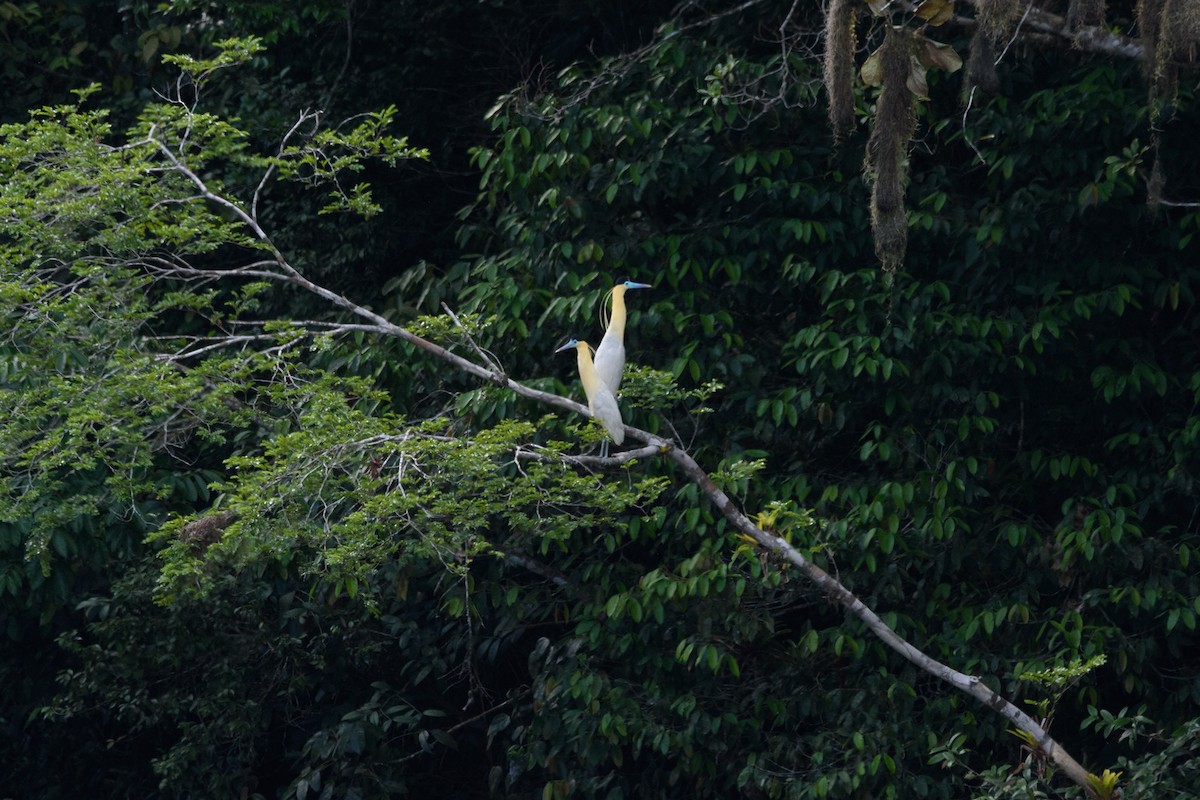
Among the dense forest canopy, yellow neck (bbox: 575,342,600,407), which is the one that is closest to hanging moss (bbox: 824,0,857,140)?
the dense forest canopy

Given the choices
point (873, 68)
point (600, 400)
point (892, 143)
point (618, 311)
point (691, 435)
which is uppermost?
point (873, 68)

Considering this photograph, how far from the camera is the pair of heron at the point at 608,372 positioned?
4.09 metres

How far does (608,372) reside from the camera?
4.40 metres

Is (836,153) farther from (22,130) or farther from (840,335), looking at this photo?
(22,130)

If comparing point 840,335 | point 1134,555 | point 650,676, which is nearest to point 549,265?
point 840,335

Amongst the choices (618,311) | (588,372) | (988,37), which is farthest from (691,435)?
(988,37)

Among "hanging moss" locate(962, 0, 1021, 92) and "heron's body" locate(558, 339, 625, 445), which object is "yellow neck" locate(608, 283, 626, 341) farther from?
"hanging moss" locate(962, 0, 1021, 92)

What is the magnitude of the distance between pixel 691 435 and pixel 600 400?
1324 mm

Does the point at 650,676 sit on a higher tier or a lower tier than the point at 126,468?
lower

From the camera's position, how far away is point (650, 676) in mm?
5234

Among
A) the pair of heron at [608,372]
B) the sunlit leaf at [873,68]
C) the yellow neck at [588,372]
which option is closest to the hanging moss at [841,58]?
the sunlit leaf at [873,68]

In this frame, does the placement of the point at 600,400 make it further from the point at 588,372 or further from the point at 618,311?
the point at 618,311

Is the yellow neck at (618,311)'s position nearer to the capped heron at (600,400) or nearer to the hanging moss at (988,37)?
the capped heron at (600,400)

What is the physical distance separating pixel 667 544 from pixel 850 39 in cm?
208
